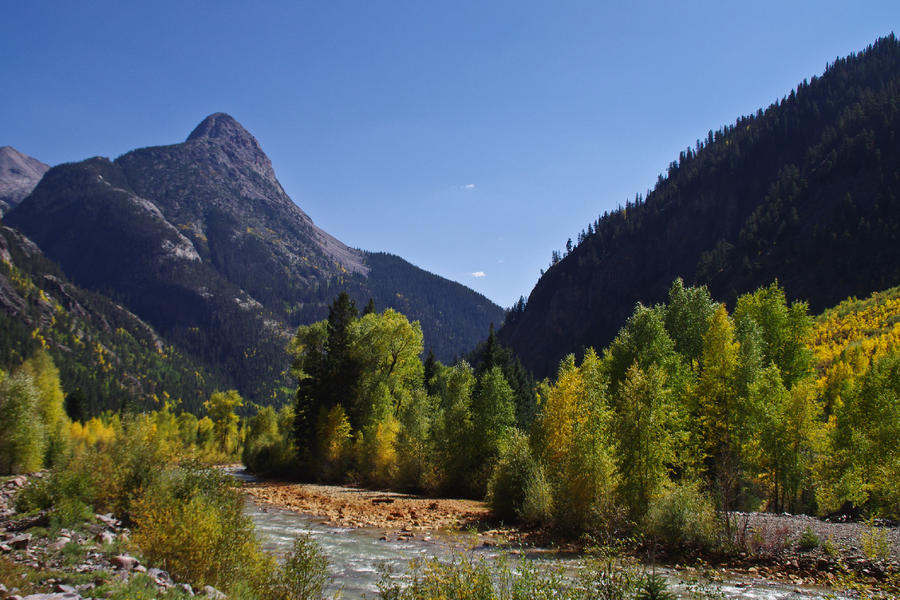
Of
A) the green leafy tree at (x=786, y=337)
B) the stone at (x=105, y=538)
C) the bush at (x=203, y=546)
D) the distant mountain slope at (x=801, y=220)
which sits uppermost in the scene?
the distant mountain slope at (x=801, y=220)

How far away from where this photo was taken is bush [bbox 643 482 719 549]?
20.0 m

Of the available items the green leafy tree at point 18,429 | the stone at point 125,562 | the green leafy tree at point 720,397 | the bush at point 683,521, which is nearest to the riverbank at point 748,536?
the bush at point 683,521

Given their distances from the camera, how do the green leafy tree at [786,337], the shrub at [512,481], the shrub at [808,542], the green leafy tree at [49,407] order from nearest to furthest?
the shrub at [808,542] < the shrub at [512,481] < the green leafy tree at [786,337] < the green leafy tree at [49,407]

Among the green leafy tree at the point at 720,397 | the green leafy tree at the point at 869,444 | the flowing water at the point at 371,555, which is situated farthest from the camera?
the green leafy tree at the point at 720,397

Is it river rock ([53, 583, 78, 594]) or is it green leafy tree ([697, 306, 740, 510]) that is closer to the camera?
river rock ([53, 583, 78, 594])

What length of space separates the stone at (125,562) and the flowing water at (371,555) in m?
3.74

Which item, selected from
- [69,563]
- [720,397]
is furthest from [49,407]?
[720,397]

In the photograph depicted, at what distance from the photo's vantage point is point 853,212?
139625 mm

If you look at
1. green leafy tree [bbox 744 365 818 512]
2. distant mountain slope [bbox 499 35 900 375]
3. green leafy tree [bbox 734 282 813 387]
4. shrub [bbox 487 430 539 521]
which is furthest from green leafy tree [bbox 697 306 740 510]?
distant mountain slope [bbox 499 35 900 375]

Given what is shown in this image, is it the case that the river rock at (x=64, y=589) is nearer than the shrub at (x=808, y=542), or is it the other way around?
the river rock at (x=64, y=589)

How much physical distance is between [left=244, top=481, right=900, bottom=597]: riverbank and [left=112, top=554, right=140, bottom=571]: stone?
897 centimetres

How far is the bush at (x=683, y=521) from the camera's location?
1998 cm

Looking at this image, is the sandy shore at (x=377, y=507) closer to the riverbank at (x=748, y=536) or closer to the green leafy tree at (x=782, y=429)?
the riverbank at (x=748, y=536)

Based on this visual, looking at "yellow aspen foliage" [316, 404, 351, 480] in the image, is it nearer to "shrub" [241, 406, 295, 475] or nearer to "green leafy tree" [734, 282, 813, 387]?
"shrub" [241, 406, 295, 475]
